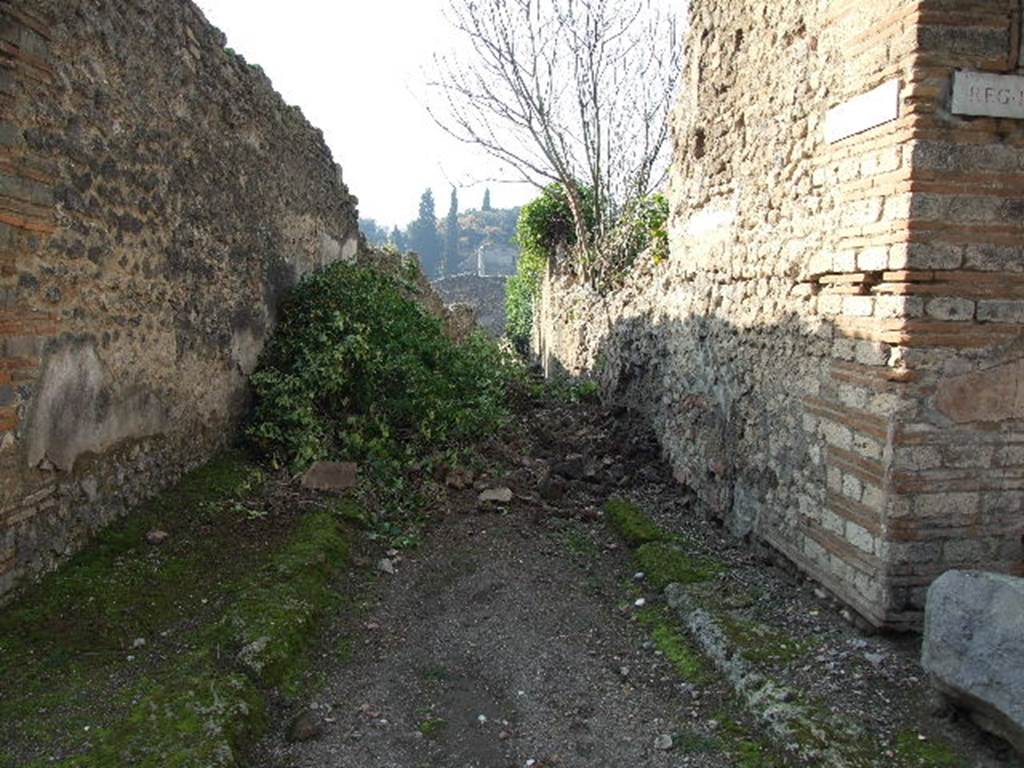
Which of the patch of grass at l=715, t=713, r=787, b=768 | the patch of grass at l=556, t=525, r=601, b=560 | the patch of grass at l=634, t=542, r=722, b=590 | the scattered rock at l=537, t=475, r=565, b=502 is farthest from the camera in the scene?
the scattered rock at l=537, t=475, r=565, b=502

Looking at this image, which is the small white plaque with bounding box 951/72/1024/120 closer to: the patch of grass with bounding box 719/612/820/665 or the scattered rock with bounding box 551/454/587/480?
the patch of grass with bounding box 719/612/820/665

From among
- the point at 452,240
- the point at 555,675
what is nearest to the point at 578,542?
the point at 555,675

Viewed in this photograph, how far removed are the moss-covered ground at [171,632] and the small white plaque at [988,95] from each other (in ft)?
12.6

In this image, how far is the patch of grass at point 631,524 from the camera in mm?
5188

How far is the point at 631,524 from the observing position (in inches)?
212

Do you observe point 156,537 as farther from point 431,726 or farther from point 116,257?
point 431,726

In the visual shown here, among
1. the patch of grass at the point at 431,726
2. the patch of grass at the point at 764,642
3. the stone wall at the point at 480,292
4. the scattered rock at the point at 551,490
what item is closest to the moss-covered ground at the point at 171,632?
the patch of grass at the point at 431,726

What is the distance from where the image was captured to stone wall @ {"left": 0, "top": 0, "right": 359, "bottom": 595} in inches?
138

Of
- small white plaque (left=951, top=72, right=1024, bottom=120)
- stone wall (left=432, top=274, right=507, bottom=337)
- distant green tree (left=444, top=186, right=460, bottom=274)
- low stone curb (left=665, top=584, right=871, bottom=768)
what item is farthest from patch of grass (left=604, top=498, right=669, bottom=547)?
distant green tree (left=444, top=186, right=460, bottom=274)

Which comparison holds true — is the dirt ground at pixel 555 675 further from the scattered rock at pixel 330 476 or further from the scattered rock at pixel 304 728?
the scattered rock at pixel 330 476

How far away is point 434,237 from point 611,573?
6815 cm

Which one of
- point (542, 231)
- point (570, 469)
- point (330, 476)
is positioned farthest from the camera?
point (542, 231)

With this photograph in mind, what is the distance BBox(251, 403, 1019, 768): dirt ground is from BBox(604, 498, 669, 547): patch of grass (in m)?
0.12

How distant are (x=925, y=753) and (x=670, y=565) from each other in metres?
1.99
